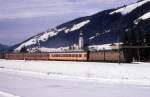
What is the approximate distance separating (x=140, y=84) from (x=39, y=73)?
14236 millimetres

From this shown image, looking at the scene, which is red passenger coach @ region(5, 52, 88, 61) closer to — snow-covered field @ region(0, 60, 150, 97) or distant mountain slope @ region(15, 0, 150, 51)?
snow-covered field @ region(0, 60, 150, 97)

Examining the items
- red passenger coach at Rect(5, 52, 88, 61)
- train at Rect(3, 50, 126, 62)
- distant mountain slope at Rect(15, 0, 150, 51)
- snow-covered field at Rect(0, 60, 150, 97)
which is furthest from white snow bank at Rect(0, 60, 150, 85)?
distant mountain slope at Rect(15, 0, 150, 51)

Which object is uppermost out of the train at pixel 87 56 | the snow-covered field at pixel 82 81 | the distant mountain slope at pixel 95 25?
the distant mountain slope at pixel 95 25

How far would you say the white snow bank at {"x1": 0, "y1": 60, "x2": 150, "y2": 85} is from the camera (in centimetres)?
2273

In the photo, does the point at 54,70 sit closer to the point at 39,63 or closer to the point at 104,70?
the point at 39,63

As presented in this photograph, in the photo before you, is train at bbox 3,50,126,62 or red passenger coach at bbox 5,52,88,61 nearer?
train at bbox 3,50,126,62

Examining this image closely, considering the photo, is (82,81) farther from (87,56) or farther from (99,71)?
(87,56)

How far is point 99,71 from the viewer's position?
26641 mm

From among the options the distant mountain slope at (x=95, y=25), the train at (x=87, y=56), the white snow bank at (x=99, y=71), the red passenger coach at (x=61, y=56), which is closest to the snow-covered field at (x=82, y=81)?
the white snow bank at (x=99, y=71)

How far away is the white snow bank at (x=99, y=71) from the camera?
22734 mm

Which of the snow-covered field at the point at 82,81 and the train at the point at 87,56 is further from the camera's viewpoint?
the train at the point at 87,56

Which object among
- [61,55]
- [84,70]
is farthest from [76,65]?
[61,55]

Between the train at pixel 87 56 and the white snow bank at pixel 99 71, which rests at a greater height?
the train at pixel 87 56

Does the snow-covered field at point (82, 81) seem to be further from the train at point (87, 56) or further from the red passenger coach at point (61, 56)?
the red passenger coach at point (61, 56)
